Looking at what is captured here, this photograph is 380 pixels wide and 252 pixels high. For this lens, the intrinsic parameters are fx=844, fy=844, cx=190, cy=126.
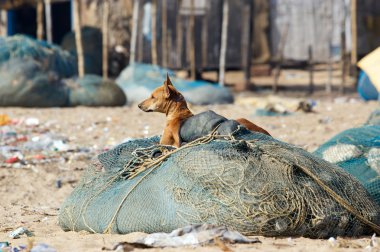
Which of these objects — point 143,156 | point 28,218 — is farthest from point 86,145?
point 143,156

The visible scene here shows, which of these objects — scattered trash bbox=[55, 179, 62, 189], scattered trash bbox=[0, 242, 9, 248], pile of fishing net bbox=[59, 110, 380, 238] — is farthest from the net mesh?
scattered trash bbox=[55, 179, 62, 189]

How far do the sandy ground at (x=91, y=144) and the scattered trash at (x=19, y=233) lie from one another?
2.1 inches

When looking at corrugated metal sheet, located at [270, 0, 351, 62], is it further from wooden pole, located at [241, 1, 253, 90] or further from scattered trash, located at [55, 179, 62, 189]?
scattered trash, located at [55, 179, 62, 189]

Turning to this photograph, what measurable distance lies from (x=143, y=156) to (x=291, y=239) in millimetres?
1177

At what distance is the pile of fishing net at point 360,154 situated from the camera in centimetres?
586

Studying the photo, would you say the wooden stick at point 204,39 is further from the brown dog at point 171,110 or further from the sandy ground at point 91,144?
the brown dog at point 171,110

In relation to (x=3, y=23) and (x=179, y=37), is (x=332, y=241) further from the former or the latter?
(x=3, y=23)

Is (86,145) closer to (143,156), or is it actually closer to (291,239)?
(143,156)

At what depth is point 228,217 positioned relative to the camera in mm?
4797

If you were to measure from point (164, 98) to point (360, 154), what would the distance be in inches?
60.2

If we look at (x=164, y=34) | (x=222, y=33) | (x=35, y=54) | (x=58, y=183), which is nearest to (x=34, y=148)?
(x=58, y=183)

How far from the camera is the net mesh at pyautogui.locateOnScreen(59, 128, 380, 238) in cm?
483

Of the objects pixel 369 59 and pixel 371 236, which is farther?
pixel 369 59

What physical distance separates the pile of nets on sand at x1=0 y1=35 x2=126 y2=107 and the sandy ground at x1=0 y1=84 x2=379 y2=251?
38cm
